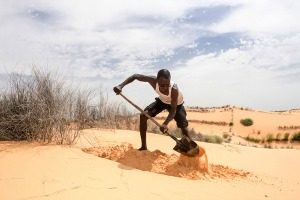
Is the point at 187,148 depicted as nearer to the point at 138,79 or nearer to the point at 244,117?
the point at 138,79

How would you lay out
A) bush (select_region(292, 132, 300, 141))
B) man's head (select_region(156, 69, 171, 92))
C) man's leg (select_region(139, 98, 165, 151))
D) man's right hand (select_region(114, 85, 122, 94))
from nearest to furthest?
man's head (select_region(156, 69, 171, 92)), man's right hand (select_region(114, 85, 122, 94)), man's leg (select_region(139, 98, 165, 151)), bush (select_region(292, 132, 300, 141))

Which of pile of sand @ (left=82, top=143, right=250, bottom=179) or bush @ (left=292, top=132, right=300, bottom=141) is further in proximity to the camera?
bush @ (left=292, top=132, right=300, bottom=141)

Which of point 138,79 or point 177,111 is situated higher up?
point 138,79

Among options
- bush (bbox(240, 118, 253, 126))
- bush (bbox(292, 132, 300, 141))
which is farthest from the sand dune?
bush (bbox(292, 132, 300, 141))

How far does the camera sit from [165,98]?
7.30 metres

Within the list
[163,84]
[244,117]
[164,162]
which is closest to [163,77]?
[163,84]

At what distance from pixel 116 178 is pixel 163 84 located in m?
1.98

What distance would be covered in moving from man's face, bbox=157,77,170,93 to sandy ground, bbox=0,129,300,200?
1.05 m

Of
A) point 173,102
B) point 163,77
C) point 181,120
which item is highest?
point 163,77

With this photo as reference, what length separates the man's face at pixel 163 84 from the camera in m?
6.92

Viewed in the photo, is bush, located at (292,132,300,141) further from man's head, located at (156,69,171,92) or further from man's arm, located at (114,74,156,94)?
man's head, located at (156,69,171,92)

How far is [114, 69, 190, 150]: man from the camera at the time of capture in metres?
6.96

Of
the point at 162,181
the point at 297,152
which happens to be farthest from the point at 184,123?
the point at 297,152

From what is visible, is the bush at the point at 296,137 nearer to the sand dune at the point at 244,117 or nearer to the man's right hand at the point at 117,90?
the sand dune at the point at 244,117
